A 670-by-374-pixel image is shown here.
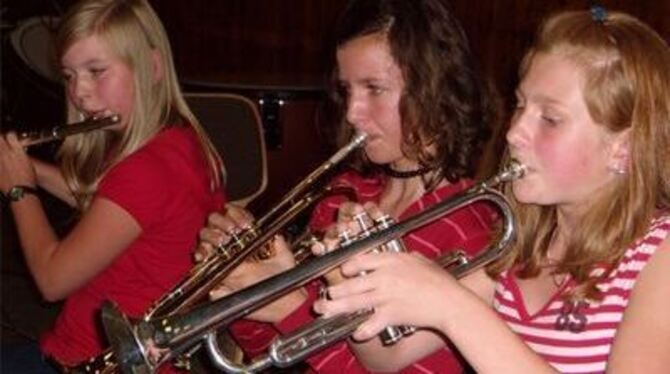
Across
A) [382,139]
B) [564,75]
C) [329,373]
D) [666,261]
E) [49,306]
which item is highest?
[564,75]

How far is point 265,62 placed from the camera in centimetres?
433

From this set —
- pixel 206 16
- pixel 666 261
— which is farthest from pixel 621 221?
pixel 206 16

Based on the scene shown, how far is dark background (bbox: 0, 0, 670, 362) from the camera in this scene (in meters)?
2.64

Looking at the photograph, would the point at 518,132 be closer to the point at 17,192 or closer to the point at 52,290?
the point at 52,290

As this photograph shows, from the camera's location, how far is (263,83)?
9.35ft

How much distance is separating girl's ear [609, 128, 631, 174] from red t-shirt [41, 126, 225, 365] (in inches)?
33.3

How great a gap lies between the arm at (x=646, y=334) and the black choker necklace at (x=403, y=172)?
47 centimetres

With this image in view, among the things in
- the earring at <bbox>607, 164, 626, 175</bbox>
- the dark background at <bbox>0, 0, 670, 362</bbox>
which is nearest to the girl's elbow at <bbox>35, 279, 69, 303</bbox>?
the dark background at <bbox>0, 0, 670, 362</bbox>

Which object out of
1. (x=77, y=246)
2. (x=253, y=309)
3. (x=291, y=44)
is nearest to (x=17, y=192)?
(x=77, y=246)

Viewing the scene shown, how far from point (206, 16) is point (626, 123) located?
381 cm

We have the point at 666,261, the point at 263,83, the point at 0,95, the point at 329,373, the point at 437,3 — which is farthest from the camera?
the point at 0,95

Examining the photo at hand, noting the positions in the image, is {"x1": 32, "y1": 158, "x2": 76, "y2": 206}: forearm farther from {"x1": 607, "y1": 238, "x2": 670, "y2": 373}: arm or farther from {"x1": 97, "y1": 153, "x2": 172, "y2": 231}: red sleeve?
{"x1": 607, "y1": 238, "x2": 670, "y2": 373}: arm

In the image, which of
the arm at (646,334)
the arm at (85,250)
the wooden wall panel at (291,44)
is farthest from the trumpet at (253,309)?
the wooden wall panel at (291,44)

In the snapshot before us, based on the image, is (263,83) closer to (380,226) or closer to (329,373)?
(329,373)
